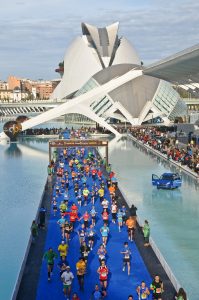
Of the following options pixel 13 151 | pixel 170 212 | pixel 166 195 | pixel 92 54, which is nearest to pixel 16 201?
pixel 166 195

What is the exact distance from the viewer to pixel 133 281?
12.4 m

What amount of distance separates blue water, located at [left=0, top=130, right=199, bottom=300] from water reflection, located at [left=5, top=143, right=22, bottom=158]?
6.73 ft

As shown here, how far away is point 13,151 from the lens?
147ft

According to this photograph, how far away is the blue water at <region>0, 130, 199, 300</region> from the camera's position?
14205 mm

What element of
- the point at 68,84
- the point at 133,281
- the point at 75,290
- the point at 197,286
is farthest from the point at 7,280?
the point at 68,84

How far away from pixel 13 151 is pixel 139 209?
2533 centimetres

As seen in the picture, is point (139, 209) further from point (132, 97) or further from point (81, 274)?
point (132, 97)

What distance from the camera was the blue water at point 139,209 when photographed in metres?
14.2

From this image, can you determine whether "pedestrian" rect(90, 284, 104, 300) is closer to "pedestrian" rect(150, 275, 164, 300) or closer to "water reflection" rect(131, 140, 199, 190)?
"pedestrian" rect(150, 275, 164, 300)

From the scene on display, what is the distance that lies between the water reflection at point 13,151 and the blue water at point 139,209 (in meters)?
2.05

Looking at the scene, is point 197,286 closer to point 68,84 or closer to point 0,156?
point 0,156

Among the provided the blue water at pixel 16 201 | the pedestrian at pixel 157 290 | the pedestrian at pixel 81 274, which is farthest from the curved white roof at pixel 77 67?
the pedestrian at pixel 157 290

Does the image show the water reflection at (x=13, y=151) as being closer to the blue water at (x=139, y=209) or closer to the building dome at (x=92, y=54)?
the blue water at (x=139, y=209)

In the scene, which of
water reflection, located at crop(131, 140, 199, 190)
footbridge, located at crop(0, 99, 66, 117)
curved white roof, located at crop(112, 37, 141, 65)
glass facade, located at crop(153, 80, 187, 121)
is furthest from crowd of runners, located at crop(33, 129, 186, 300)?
curved white roof, located at crop(112, 37, 141, 65)
